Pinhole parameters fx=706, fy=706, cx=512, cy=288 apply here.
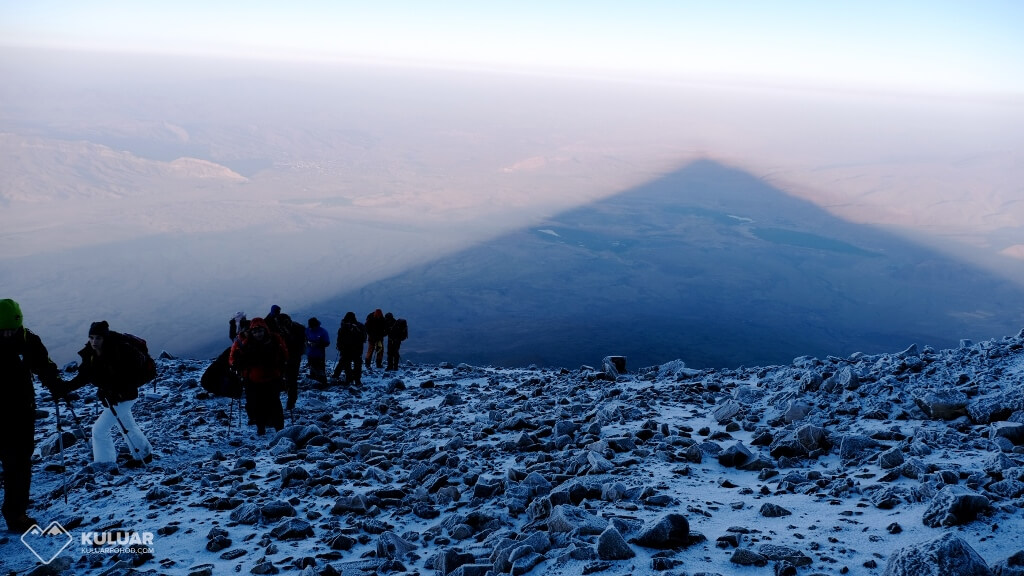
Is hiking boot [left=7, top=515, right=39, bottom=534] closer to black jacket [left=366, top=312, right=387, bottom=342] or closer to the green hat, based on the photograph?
the green hat

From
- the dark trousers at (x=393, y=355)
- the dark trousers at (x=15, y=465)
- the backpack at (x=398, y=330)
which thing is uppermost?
the dark trousers at (x=15, y=465)

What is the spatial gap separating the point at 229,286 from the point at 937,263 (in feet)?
392

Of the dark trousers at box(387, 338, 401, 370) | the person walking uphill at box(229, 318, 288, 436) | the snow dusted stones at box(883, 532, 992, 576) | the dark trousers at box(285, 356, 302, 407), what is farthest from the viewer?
the dark trousers at box(387, 338, 401, 370)

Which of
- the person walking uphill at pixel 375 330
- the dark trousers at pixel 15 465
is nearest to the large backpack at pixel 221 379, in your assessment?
the dark trousers at pixel 15 465

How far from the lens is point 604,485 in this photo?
549 cm

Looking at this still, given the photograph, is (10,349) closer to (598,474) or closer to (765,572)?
(598,474)

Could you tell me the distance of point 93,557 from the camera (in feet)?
15.7

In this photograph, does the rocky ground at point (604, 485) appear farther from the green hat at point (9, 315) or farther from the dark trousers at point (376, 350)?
the dark trousers at point (376, 350)

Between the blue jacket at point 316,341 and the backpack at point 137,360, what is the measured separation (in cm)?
491

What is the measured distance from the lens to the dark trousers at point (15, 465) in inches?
208

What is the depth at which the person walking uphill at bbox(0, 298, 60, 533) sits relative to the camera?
5.30 metres

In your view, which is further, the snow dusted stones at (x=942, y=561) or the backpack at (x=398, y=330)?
the backpack at (x=398, y=330)

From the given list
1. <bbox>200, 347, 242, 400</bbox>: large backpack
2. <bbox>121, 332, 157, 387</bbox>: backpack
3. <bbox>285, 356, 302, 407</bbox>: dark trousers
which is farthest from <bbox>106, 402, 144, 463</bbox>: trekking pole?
<bbox>285, 356, 302, 407</bbox>: dark trousers

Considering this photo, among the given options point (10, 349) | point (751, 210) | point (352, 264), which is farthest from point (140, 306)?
point (751, 210)
